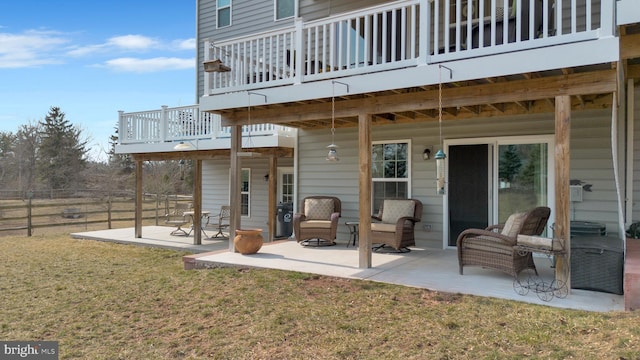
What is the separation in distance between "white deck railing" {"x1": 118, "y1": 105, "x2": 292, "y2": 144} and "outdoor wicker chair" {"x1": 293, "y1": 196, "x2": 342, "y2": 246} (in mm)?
2012

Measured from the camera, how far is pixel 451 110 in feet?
22.7

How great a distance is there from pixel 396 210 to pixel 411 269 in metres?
1.94

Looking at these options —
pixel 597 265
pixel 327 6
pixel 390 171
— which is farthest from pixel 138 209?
pixel 597 265

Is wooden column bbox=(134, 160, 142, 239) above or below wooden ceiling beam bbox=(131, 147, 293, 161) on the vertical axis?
below

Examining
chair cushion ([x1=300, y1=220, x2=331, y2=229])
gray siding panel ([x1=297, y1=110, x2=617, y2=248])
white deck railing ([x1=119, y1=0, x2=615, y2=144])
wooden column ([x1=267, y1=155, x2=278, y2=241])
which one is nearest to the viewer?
white deck railing ([x1=119, y1=0, x2=615, y2=144])

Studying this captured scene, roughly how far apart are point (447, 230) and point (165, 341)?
526cm

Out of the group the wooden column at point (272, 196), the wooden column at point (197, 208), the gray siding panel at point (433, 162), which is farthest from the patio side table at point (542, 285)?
the wooden column at point (197, 208)

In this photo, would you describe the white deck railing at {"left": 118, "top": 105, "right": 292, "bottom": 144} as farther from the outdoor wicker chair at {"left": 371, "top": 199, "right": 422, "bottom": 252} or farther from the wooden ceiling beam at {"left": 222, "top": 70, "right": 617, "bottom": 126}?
the outdoor wicker chair at {"left": 371, "top": 199, "right": 422, "bottom": 252}

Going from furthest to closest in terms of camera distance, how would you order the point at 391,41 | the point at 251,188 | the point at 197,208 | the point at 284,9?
the point at 251,188
the point at 284,9
the point at 197,208
the point at 391,41

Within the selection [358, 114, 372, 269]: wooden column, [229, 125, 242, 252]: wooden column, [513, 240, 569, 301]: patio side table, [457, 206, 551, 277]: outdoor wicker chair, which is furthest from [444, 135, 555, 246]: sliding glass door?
[229, 125, 242, 252]: wooden column

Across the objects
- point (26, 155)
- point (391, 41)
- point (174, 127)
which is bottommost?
point (174, 127)

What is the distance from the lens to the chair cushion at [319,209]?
8.34 meters

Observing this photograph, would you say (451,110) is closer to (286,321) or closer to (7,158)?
(286,321)

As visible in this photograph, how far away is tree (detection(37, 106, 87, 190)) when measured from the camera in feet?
87.4
